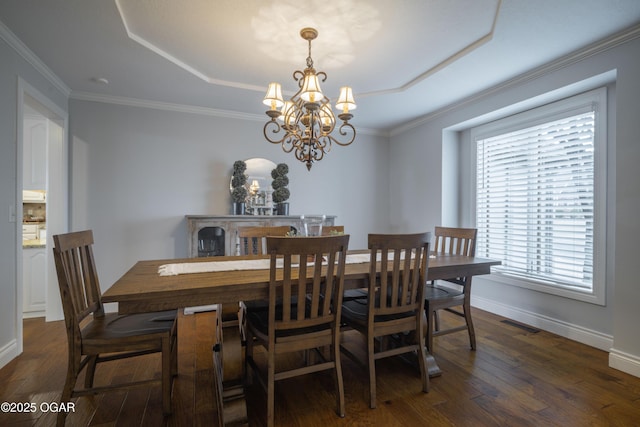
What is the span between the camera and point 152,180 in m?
3.73

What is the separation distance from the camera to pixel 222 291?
1.57 m

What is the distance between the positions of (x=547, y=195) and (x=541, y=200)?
0.08m

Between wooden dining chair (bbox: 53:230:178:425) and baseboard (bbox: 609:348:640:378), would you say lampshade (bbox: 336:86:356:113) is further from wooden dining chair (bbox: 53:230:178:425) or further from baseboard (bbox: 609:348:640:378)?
baseboard (bbox: 609:348:640:378)

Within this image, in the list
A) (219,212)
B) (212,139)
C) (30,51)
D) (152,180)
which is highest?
(30,51)

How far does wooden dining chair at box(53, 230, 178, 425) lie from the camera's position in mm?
1544

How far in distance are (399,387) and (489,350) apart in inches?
40.5

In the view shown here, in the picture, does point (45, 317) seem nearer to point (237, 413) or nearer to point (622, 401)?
point (237, 413)

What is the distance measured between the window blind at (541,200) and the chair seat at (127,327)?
3.38 meters

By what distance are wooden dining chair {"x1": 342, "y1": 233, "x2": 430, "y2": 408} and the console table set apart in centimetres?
184

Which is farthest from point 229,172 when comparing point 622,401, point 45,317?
point 622,401

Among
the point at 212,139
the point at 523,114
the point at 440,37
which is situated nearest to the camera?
the point at 440,37

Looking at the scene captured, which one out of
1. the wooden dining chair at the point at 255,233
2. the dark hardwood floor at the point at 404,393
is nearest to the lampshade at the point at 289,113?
the wooden dining chair at the point at 255,233

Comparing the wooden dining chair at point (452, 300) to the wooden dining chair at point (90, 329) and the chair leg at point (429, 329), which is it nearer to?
the chair leg at point (429, 329)

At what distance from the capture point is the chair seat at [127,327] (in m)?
1.63
